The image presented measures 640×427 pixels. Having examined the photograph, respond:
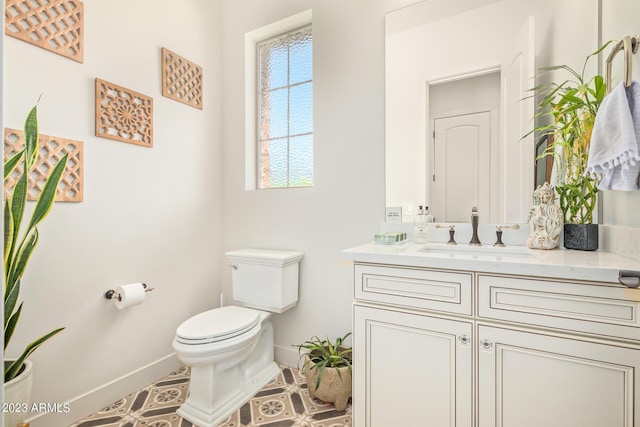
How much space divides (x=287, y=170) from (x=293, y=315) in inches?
40.8

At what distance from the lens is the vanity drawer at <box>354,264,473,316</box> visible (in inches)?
44.5

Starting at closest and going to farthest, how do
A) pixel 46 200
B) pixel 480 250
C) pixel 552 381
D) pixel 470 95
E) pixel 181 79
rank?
pixel 552 381 → pixel 46 200 → pixel 480 250 → pixel 470 95 → pixel 181 79

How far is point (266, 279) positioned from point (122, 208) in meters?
0.93

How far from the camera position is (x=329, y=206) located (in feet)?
6.50

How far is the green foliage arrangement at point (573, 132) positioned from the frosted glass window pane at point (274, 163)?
1.55 meters

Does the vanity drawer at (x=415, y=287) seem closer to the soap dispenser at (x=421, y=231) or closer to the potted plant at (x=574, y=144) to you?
the soap dispenser at (x=421, y=231)

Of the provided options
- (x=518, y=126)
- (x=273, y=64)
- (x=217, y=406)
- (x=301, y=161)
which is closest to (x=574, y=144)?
(x=518, y=126)

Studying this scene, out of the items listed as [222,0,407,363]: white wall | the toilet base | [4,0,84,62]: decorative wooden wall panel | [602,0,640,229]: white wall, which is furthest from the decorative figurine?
[4,0,84,62]: decorative wooden wall panel

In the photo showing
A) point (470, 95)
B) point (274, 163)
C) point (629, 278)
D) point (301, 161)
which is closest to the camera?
point (629, 278)

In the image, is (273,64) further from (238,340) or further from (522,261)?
(522,261)

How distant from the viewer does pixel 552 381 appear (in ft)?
3.27

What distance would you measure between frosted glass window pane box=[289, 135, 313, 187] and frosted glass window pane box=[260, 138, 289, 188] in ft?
0.18

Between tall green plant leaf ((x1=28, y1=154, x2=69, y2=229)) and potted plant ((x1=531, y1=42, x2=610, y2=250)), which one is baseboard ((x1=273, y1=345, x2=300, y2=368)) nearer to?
tall green plant leaf ((x1=28, y1=154, x2=69, y2=229))

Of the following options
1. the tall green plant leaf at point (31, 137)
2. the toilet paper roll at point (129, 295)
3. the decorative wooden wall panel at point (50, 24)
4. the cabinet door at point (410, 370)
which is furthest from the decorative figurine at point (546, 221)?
the decorative wooden wall panel at point (50, 24)
